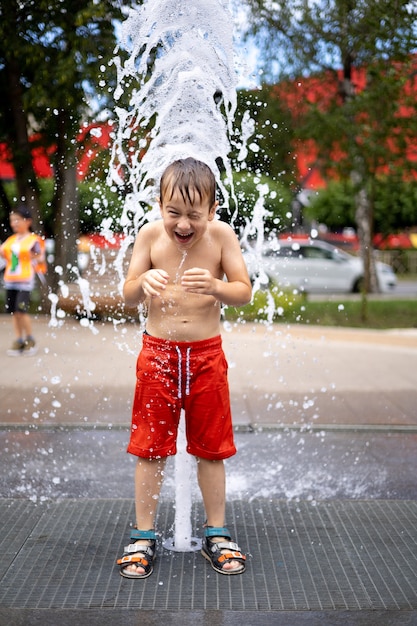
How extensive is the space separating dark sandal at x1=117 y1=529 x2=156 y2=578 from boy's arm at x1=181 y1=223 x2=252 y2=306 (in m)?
0.96

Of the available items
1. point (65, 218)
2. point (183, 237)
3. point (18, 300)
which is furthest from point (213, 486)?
point (65, 218)

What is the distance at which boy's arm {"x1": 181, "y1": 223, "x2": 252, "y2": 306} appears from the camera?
3066mm

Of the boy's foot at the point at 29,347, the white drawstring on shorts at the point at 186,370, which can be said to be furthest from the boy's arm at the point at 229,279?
the boy's foot at the point at 29,347

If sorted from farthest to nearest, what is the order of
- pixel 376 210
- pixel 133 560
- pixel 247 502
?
pixel 376 210 < pixel 247 502 < pixel 133 560

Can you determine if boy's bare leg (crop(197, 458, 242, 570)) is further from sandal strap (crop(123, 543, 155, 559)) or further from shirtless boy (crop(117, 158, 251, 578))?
sandal strap (crop(123, 543, 155, 559))

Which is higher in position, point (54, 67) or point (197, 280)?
point (54, 67)

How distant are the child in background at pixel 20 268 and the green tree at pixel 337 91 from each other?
4.84m

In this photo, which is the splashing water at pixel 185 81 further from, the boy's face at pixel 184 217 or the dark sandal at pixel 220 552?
the boy's face at pixel 184 217

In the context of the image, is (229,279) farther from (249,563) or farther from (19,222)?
(19,222)

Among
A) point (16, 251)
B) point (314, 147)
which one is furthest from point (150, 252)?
point (314, 147)

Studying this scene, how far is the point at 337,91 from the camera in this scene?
1456 cm

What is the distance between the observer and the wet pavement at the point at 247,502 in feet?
10.0

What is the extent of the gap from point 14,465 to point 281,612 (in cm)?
233

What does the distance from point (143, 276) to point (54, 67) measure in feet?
31.1
